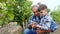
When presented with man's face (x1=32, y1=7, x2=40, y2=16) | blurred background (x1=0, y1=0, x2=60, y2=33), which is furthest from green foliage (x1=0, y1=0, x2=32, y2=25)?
man's face (x1=32, y1=7, x2=40, y2=16)

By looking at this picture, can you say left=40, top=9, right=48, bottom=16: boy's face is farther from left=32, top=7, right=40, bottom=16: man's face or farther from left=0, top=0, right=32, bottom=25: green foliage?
left=0, top=0, right=32, bottom=25: green foliage

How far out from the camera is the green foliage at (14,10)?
200 centimetres

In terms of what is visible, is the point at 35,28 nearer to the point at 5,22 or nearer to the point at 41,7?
the point at 41,7

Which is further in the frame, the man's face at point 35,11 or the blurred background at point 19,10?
the blurred background at point 19,10

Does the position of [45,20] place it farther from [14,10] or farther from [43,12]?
[14,10]

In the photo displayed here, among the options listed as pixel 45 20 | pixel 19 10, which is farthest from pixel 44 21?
pixel 19 10

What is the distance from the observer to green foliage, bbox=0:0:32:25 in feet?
6.56

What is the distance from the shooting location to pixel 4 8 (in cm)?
233

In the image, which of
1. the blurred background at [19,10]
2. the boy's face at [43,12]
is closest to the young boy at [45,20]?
the boy's face at [43,12]

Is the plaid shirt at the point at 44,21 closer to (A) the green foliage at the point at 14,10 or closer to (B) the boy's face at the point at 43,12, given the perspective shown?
(B) the boy's face at the point at 43,12

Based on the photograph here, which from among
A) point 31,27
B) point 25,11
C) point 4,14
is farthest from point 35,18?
point 4,14

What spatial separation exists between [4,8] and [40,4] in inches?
34.1

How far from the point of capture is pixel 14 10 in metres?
2.15

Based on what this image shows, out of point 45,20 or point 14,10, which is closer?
point 45,20
